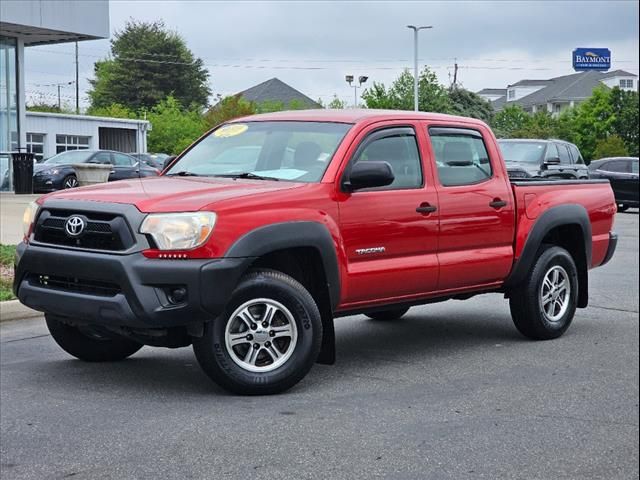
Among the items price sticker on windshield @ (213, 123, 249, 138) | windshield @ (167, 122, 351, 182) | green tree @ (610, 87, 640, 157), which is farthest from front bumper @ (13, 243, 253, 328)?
green tree @ (610, 87, 640, 157)

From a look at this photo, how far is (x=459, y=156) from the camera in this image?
24.0 feet

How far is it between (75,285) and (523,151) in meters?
15.3

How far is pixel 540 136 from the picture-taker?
1905 centimetres

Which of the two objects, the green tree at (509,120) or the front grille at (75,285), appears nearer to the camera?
the front grille at (75,285)

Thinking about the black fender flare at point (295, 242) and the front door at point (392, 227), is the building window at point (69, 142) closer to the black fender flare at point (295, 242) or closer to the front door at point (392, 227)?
the front door at point (392, 227)

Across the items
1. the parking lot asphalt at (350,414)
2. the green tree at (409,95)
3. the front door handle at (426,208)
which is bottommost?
the parking lot asphalt at (350,414)

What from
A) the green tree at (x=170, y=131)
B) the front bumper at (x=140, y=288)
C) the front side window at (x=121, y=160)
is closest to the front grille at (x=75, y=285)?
the front bumper at (x=140, y=288)

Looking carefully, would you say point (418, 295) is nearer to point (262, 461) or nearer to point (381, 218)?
point (381, 218)

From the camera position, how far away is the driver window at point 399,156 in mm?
6777

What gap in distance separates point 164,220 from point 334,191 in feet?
3.93

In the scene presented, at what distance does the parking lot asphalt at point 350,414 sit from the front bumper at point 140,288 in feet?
1.70

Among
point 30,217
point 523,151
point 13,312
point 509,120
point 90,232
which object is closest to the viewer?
point 90,232

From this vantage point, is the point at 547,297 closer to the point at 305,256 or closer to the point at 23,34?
the point at 305,256

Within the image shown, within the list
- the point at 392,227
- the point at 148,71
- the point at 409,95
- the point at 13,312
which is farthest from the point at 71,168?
the point at 148,71
